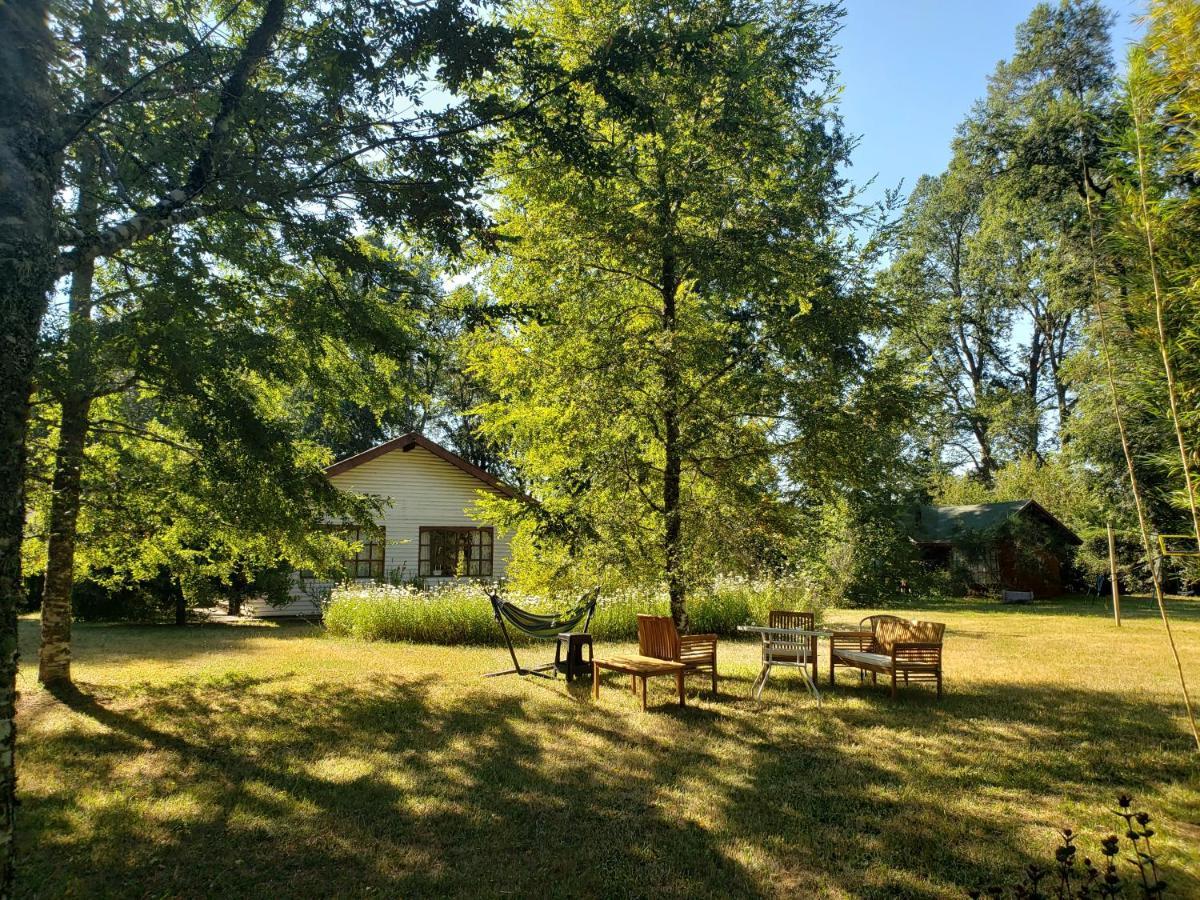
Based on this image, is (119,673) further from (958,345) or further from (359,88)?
(958,345)

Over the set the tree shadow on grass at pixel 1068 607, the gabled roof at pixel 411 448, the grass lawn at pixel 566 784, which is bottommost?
the tree shadow on grass at pixel 1068 607

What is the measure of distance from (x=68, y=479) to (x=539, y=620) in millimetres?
5473

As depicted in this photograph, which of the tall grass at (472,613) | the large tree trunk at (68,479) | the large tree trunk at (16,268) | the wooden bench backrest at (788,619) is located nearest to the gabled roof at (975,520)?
the tall grass at (472,613)

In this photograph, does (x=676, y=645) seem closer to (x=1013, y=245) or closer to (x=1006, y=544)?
(x=1006, y=544)

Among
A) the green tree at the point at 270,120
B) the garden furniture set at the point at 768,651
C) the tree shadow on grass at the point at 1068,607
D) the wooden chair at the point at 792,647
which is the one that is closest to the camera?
the green tree at the point at 270,120

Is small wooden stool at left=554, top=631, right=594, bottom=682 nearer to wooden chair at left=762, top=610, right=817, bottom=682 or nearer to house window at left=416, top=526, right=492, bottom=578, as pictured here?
wooden chair at left=762, top=610, right=817, bottom=682

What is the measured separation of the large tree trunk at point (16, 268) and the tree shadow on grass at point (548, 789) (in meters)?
1.60

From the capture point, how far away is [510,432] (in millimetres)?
9477

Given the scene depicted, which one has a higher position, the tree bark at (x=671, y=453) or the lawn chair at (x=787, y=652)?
the tree bark at (x=671, y=453)

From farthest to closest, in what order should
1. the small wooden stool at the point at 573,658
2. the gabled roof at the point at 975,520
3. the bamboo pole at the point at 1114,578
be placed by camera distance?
1. the gabled roof at the point at 975,520
2. the bamboo pole at the point at 1114,578
3. the small wooden stool at the point at 573,658

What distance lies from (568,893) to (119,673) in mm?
8034

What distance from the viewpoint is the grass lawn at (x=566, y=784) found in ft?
12.2

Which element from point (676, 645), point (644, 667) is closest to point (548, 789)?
point (644, 667)

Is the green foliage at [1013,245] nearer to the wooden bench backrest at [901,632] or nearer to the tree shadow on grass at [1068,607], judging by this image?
the wooden bench backrest at [901,632]
